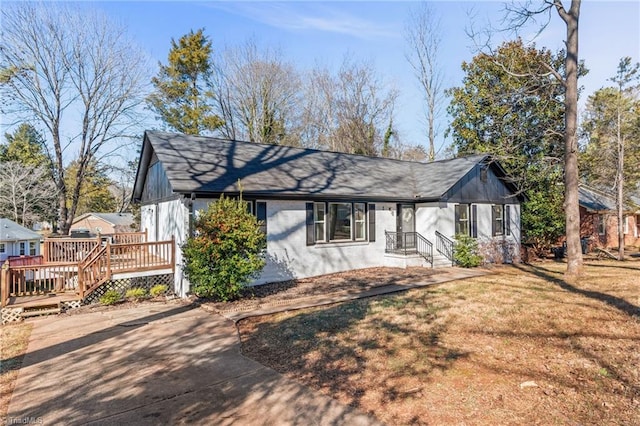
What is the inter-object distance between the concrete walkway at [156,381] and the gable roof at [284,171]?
13.3 feet

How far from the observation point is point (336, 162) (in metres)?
16.4

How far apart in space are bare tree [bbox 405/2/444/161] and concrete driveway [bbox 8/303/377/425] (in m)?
26.2

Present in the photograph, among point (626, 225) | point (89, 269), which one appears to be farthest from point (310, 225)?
point (626, 225)

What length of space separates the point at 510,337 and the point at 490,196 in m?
12.0

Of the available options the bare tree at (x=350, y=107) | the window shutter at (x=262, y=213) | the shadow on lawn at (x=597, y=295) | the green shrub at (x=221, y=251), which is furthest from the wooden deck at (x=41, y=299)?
the bare tree at (x=350, y=107)

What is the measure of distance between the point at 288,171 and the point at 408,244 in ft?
18.8

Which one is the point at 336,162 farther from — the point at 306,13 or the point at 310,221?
the point at 306,13

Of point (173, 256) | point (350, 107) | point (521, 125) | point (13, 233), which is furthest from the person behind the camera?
point (350, 107)

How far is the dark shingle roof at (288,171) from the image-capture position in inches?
431

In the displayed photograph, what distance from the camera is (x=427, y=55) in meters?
28.3

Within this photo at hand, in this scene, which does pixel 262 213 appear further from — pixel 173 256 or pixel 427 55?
pixel 427 55

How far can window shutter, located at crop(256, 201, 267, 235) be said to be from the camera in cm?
1133

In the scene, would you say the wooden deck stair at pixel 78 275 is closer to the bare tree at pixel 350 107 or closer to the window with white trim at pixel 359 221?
the window with white trim at pixel 359 221

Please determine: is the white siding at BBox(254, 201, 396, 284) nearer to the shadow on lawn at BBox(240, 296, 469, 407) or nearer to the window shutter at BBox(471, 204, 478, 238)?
the shadow on lawn at BBox(240, 296, 469, 407)
